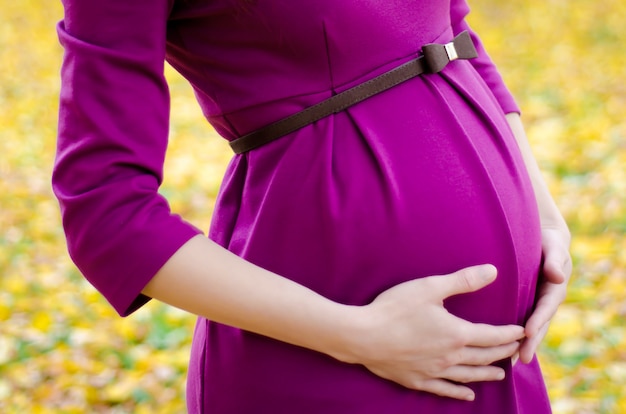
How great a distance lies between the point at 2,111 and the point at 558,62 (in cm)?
457

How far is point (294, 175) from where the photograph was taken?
3.79 feet

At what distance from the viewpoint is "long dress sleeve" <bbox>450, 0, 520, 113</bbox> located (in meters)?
1.52

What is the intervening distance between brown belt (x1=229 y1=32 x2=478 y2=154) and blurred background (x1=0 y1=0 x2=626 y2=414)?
6.63ft

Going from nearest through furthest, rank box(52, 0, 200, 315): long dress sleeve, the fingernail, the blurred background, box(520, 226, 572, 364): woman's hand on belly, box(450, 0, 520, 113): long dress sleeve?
box(52, 0, 200, 315): long dress sleeve < the fingernail < box(520, 226, 572, 364): woman's hand on belly < box(450, 0, 520, 113): long dress sleeve < the blurred background

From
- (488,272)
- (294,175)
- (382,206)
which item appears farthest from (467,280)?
(294,175)

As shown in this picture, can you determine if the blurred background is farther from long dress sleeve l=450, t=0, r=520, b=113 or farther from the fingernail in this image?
the fingernail

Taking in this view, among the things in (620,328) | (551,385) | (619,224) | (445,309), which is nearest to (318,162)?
(445,309)

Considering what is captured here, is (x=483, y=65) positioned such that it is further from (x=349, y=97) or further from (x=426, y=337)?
(x=426, y=337)

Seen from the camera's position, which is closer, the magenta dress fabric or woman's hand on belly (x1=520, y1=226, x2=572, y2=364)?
the magenta dress fabric

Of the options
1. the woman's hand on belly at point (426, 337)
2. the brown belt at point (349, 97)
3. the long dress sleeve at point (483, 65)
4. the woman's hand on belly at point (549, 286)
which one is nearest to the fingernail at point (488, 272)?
the woman's hand on belly at point (426, 337)

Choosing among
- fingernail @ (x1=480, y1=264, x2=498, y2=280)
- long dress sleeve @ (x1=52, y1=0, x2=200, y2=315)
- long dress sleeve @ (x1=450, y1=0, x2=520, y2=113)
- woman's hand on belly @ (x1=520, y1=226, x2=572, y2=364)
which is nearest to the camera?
long dress sleeve @ (x1=52, y1=0, x2=200, y2=315)

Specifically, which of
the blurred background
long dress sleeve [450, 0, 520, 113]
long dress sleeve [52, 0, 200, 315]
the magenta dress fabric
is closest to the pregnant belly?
the magenta dress fabric

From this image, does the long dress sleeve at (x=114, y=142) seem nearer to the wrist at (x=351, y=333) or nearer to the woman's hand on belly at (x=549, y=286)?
the wrist at (x=351, y=333)

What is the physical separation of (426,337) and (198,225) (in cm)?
351
